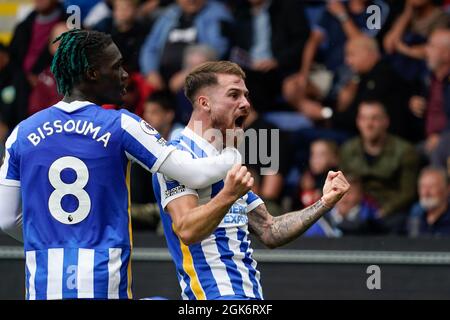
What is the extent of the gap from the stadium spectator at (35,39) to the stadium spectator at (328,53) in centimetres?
240

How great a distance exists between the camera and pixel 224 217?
18.6ft

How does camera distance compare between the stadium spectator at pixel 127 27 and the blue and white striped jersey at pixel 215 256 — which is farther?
the stadium spectator at pixel 127 27

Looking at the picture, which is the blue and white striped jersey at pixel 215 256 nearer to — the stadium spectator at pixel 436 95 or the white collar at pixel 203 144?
the white collar at pixel 203 144

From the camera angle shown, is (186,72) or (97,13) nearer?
(186,72)

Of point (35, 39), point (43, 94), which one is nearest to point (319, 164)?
point (43, 94)

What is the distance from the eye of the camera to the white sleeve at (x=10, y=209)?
18.0 feet

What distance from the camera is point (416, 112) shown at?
10.1 meters

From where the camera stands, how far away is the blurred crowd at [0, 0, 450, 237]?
9.61 metres

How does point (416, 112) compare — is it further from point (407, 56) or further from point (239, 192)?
point (239, 192)

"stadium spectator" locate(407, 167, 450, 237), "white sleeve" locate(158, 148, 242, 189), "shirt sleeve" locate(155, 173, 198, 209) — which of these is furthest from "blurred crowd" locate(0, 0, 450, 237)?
"white sleeve" locate(158, 148, 242, 189)

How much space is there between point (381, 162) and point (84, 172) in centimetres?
493

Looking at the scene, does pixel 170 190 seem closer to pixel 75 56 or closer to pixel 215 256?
pixel 215 256

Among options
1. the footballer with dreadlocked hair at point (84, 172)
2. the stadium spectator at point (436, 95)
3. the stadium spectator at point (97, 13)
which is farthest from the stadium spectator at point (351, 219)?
the footballer with dreadlocked hair at point (84, 172)

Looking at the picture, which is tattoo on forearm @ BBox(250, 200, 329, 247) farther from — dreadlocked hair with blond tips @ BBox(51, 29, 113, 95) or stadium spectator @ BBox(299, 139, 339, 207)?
stadium spectator @ BBox(299, 139, 339, 207)
